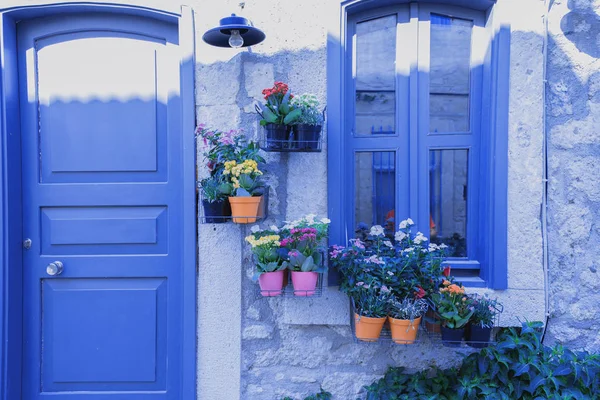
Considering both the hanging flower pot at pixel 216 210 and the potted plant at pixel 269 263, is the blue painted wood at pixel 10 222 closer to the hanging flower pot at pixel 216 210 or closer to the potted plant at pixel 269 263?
the hanging flower pot at pixel 216 210

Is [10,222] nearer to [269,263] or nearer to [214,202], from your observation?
[214,202]

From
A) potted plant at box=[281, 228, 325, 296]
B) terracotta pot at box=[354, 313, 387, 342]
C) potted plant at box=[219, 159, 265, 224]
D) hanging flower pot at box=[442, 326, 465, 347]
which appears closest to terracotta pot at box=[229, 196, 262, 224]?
potted plant at box=[219, 159, 265, 224]

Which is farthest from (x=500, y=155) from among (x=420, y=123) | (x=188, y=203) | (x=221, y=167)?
(x=188, y=203)

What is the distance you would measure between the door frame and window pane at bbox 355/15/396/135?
1017 millimetres

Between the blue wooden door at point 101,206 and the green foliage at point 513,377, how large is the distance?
142 centimetres

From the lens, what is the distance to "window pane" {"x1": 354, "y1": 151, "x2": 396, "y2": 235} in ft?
8.84

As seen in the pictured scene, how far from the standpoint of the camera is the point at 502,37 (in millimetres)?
2461

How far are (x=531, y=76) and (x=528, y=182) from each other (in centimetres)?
60

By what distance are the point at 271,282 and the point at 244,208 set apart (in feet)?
1.37

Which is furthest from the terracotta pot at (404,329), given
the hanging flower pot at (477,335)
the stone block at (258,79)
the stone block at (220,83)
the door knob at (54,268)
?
the door knob at (54,268)

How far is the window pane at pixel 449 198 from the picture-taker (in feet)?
8.77

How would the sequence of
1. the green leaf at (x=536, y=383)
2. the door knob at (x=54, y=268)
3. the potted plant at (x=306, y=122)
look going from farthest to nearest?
the door knob at (x=54, y=268)
the potted plant at (x=306, y=122)
the green leaf at (x=536, y=383)

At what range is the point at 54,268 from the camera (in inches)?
104

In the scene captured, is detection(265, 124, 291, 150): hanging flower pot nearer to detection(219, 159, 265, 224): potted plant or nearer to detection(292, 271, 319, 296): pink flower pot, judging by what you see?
detection(219, 159, 265, 224): potted plant
